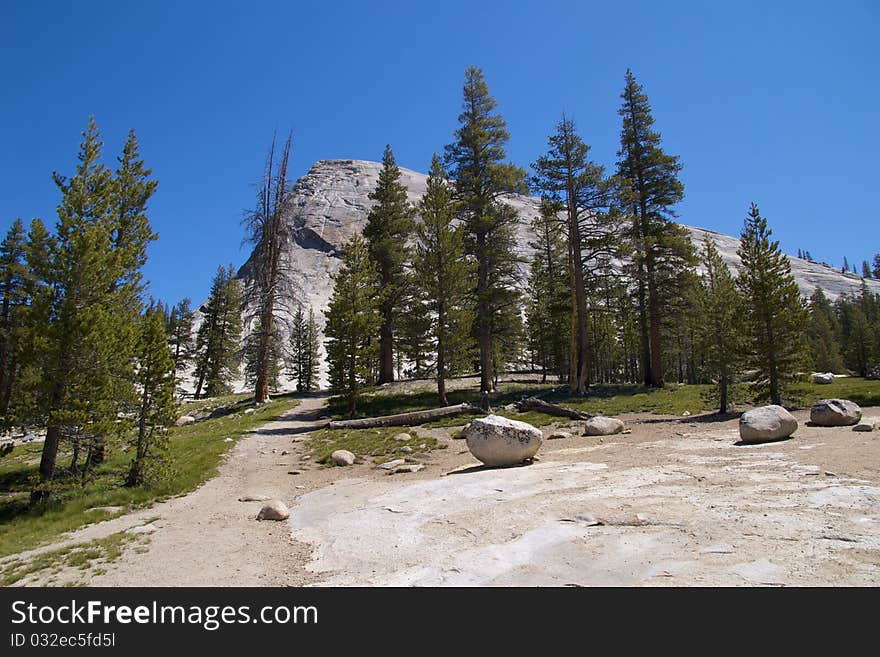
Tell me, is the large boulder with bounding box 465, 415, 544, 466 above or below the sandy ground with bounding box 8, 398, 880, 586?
above

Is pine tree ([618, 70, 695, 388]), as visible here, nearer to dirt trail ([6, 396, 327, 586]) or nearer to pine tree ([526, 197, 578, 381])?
pine tree ([526, 197, 578, 381])

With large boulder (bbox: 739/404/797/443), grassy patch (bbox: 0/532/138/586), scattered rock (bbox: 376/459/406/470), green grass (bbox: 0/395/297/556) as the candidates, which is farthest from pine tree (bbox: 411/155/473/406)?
grassy patch (bbox: 0/532/138/586)

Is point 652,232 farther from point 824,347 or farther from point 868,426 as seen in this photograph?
point 824,347

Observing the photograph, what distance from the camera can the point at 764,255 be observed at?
19.8 m

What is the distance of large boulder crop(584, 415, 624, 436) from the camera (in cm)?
1589

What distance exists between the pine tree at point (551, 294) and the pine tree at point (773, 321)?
381 inches

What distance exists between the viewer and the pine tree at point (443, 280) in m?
23.5

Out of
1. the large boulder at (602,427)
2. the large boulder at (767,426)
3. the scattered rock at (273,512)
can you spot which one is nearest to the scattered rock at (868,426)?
the large boulder at (767,426)

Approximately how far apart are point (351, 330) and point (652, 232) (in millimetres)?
20396

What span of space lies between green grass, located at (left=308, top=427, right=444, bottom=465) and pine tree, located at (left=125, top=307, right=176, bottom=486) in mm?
4895

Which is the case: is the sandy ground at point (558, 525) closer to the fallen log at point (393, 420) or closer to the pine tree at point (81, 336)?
the pine tree at point (81, 336)

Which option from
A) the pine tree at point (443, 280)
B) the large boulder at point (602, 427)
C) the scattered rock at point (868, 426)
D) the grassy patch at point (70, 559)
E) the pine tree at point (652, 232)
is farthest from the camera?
the pine tree at point (652, 232)
